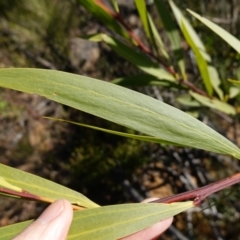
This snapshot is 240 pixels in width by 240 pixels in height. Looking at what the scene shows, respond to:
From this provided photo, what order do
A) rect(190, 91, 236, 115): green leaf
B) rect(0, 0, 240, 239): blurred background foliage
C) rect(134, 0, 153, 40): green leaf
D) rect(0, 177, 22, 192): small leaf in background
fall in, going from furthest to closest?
rect(0, 0, 240, 239): blurred background foliage
rect(190, 91, 236, 115): green leaf
rect(134, 0, 153, 40): green leaf
rect(0, 177, 22, 192): small leaf in background

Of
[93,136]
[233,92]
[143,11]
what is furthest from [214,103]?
[93,136]

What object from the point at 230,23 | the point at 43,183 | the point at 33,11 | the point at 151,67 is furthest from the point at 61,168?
the point at 43,183

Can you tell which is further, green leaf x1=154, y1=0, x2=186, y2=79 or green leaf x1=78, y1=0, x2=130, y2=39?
green leaf x1=154, y1=0, x2=186, y2=79

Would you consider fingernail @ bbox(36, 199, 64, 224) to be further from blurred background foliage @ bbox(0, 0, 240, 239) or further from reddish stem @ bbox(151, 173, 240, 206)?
blurred background foliage @ bbox(0, 0, 240, 239)

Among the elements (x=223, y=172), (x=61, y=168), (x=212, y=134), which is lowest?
(x=61, y=168)

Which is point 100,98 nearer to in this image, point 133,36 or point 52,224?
point 52,224

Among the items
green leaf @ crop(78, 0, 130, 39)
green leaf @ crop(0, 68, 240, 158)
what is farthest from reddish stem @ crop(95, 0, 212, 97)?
green leaf @ crop(0, 68, 240, 158)

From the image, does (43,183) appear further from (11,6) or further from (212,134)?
(11,6)
